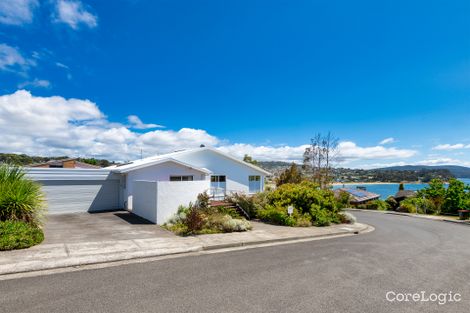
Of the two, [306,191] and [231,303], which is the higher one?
[306,191]

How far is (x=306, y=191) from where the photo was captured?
17.3m

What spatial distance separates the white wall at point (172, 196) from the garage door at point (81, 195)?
7557mm

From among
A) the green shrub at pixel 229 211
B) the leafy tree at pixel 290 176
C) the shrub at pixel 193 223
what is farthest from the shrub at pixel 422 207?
the shrub at pixel 193 223

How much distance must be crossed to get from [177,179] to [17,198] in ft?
38.8

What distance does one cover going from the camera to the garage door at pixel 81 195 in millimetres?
17656

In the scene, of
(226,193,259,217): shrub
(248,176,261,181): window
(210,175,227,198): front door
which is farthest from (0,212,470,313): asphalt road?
(248,176,261,181): window

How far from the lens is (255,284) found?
6.33m

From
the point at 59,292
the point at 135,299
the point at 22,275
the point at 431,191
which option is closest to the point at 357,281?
the point at 135,299

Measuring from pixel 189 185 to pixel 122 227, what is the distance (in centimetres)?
408

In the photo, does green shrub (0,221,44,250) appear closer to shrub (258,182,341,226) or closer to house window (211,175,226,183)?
shrub (258,182,341,226)

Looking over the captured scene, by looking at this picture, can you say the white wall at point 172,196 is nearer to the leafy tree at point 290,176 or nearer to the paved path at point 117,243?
the paved path at point 117,243

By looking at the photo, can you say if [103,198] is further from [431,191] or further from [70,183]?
[431,191]

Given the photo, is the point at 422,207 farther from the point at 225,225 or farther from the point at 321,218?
the point at 225,225

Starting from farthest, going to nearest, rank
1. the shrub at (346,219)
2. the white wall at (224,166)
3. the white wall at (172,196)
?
the white wall at (224,166) → the shrub at (346,219) → the white wall at (172,196)
